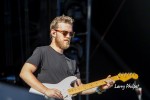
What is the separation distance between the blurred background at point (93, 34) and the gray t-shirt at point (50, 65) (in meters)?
1.67

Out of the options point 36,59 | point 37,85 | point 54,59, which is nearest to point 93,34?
point 54,59

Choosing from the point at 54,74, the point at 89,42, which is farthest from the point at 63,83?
the point at 89,42

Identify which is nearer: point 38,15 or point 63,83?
point 63,83

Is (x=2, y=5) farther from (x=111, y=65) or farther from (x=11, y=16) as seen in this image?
(x=111, y=65)

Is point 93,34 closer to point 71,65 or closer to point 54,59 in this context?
point 71,65

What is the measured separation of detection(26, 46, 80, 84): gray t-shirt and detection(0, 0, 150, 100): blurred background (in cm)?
167

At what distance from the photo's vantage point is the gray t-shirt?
9.37 ft

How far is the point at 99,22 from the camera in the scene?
15.1 feet

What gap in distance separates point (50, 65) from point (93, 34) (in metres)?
1.80

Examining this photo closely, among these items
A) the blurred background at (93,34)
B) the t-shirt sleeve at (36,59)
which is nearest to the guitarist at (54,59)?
the t-shirt sleeve at (36,59)

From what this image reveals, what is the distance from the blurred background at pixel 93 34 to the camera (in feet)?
14.9

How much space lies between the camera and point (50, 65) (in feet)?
9.41

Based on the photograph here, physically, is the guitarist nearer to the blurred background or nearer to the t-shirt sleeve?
the t-shirt sleeve

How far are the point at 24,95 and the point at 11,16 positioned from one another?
35.1 inches
